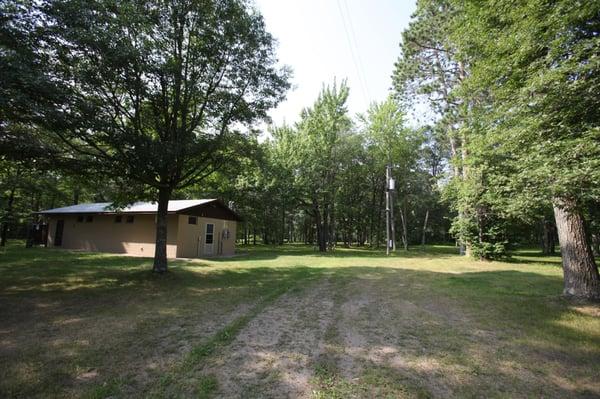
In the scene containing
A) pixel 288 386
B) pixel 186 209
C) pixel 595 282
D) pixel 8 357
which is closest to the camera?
pixel 288 386

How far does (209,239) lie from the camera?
17578 millimetres

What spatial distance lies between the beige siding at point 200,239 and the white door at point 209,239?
9cm

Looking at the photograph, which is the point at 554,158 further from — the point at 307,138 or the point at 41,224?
the point at 41,224

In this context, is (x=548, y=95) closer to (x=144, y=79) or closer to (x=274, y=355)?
(x=274, y=355)

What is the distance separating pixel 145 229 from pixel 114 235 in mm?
2704

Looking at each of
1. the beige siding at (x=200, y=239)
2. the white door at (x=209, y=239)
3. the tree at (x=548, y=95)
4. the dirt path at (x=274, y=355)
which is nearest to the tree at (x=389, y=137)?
the beige siding at (x=200, y=239)

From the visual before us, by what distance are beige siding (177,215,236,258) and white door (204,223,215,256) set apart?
88 millimetres

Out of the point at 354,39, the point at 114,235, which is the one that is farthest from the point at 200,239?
the point at 354,39

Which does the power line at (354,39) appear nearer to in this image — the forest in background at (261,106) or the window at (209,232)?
the forest in background at (261,106)

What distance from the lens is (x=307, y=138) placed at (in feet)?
80.4

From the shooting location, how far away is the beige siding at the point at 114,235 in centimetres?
1605

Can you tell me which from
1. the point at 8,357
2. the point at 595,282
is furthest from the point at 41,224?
the point at 595,282

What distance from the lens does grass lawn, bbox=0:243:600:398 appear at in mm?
3023

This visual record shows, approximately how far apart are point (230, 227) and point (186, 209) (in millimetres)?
5004
